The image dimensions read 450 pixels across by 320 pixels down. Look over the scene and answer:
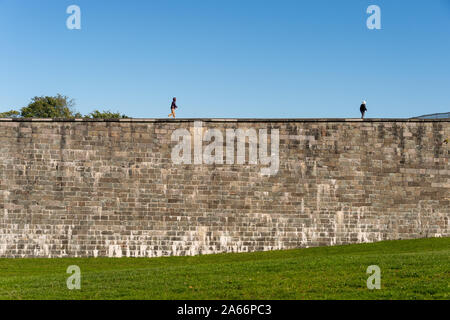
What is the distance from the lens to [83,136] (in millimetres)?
22594

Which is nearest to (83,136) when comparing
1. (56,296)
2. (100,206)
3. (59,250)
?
(100,206)

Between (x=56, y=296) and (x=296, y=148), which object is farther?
(x=296, y=148)

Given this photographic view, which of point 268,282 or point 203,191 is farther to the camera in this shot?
point 203,191

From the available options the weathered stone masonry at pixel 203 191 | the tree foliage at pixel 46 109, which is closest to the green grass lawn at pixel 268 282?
the weathered stone masonry at pixel 203 191

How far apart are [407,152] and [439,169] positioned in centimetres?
169

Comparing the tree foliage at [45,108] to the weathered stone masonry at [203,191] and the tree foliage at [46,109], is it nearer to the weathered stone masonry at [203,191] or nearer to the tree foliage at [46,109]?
the tree foliage at [46,109]

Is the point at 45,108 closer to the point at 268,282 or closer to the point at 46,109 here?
the point at 46,109

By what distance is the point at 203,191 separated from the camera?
74.5 ft

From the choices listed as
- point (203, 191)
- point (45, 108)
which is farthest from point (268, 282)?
point (45, 108)

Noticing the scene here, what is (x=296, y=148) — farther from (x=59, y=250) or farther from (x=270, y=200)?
(x=59, y=250)

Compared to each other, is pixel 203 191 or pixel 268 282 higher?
pixel 203 191

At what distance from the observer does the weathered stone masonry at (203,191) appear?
22375mm

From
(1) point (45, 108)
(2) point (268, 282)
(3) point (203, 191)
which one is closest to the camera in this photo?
(2) point (268, 282)

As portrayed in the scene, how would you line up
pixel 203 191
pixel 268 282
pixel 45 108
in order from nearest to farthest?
pixel 268 282 < pixel 203 191 < pixel 45 108
